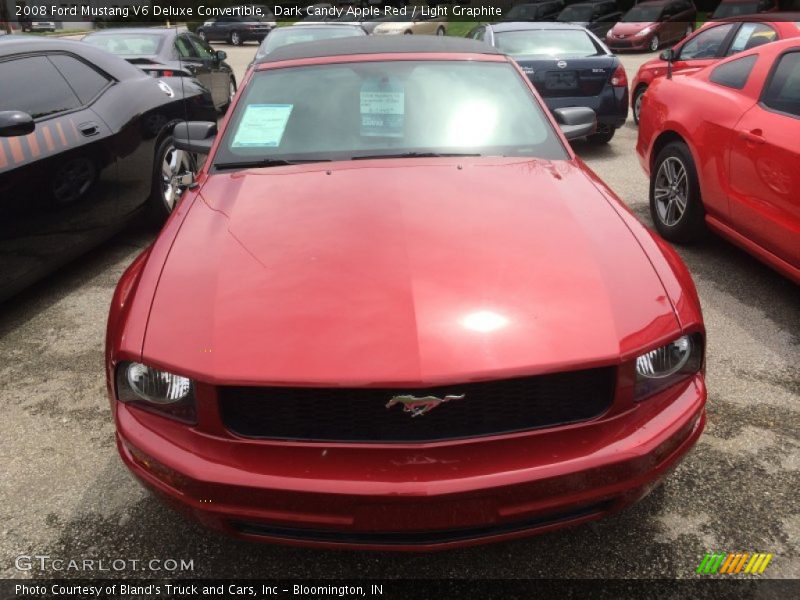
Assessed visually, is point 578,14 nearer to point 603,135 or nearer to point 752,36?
point 603,135

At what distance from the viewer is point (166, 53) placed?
8641 millimetres

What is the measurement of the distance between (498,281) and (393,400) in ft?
1.63

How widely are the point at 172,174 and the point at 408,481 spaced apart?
4282mm

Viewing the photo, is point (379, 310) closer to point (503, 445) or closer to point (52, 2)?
point (503, 445)

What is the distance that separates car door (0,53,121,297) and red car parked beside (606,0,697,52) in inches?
706

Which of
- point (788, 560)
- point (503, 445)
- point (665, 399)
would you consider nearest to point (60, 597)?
point (503, 445)

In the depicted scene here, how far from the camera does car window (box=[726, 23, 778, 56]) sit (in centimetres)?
669

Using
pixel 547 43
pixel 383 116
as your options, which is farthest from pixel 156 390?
pixel 547 43

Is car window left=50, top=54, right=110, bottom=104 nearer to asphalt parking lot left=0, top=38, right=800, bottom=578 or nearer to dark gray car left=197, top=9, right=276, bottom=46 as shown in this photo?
asphalt parking lot left=0, top=38, right=800, bottom=578

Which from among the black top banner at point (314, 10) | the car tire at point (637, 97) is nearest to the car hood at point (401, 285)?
the car tire at point (637, 97)

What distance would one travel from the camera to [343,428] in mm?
1772

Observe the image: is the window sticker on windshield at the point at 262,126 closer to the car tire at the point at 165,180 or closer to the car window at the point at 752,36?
the car tire at the point at 165,180

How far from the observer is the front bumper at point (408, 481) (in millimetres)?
1692

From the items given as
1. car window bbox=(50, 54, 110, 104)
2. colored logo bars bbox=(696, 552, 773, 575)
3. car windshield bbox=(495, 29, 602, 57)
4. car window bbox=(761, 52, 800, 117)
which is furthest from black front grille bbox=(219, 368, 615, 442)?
car windshield bbox=(495, 29, 602, 57)
